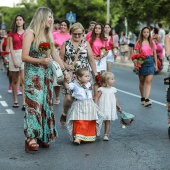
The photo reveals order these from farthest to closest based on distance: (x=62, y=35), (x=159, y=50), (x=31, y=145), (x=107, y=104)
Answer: (x=159, y=50) < (x=62, y=35) < (x=107, y=104) < (x=31, y=145)

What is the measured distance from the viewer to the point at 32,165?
695 centimetres

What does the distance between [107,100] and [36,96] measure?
4.17ft

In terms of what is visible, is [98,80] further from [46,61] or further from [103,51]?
[103,51]

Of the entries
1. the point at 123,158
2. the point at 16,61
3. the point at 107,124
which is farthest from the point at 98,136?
the point at 16,61

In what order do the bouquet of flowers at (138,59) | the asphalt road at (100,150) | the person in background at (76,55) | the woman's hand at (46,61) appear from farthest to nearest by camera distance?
the bouquet of flowers at (138,59), the person in background at (76,55), the woman's hand at (46,61), the asphalt road at (100,150)

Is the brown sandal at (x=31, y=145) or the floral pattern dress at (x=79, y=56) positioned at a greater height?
the floral pattern dress at (x=79, y=56)

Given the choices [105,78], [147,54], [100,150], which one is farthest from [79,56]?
[147,54]

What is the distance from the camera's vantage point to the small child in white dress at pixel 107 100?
8.60 m

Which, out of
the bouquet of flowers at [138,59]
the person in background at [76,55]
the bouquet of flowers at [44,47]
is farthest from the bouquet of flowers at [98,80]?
the bouquet of flowers at [138,59]

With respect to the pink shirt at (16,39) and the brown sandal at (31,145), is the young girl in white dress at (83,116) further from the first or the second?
the pink shirt at (16,39)

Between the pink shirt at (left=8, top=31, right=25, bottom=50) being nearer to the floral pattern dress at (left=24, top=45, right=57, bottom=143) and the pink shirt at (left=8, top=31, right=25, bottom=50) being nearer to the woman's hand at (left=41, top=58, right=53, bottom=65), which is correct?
the floral pattern dress at (left=24, top=45, right=57, bottom=143)

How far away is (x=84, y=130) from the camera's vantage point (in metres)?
8.38

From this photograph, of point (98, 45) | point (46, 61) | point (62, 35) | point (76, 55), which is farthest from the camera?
point (62, 35)

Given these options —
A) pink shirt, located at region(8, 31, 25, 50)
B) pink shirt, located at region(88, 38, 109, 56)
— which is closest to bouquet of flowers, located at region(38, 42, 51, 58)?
pink shirt, located at region(8, 31, 25, 50)
